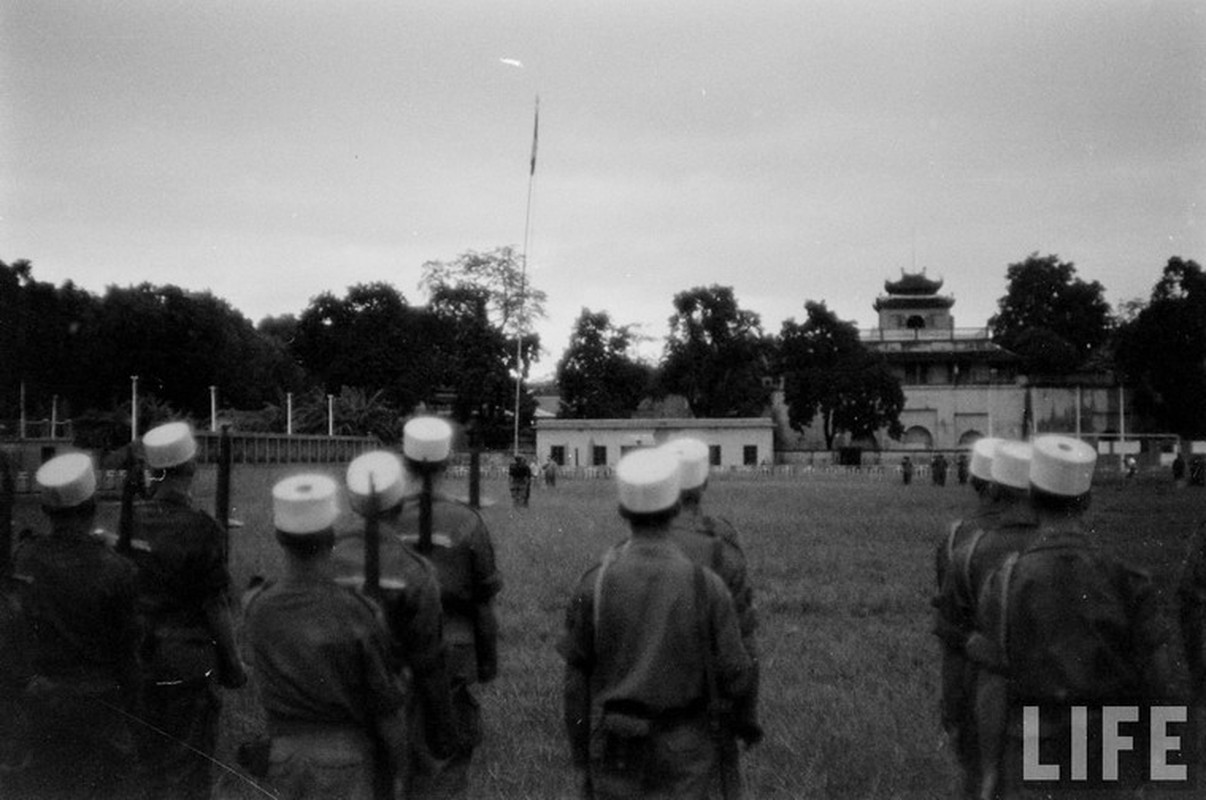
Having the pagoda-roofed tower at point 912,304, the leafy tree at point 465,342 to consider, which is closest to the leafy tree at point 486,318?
the leafy tree at point 465,342

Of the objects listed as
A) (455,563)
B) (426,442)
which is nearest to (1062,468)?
(455,563)

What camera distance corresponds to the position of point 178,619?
5.38m

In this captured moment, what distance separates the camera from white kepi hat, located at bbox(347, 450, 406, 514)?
470 centimetres

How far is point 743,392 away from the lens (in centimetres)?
4506

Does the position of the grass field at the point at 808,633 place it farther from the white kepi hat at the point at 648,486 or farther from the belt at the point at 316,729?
the belt at the point at 316,729

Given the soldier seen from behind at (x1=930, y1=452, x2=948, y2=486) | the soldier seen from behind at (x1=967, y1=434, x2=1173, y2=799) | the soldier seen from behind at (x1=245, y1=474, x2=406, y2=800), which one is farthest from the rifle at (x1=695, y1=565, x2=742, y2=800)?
the soldier seen from behind at (x1=930, y1=452, x2=948, y2=486)

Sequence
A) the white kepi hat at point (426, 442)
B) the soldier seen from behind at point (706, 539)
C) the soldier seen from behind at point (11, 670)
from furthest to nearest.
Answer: the soldier seen from behind at point (706, 539), the white kepi hat at point (426, 442), the soldier seen from behind at point (11, 670)

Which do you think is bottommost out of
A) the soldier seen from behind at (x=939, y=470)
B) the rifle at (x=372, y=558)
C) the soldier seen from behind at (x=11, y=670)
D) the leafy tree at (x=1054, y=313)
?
the soldier seen from behind at (x=939, y=470)

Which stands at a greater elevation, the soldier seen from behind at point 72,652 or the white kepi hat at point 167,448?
the white kepi hat at point 167,448

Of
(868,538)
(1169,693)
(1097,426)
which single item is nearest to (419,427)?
(1169,693)

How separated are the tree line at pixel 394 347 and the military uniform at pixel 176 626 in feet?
4.84

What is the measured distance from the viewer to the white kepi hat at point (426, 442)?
17.5 ft

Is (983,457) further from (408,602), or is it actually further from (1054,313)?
(1054,313)

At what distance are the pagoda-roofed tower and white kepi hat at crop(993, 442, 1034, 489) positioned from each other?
56284 mm
